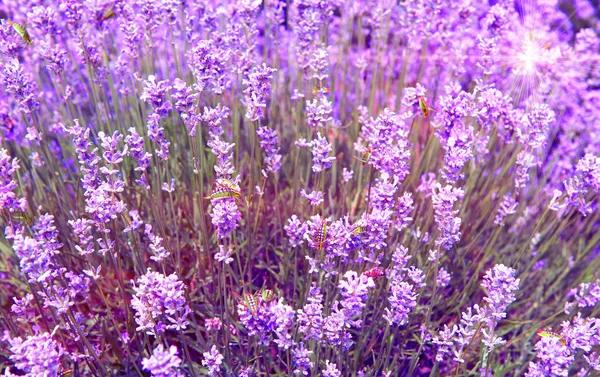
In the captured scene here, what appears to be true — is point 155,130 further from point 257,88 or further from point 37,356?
point 37,356

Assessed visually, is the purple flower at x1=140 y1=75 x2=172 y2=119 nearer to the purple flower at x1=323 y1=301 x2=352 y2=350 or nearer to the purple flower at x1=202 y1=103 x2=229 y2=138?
the purple flower at x1=202 y1=103 x2=229 y2=138

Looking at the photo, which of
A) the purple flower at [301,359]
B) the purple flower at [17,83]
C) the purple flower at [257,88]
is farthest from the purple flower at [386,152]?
the purple flower at [17,83]

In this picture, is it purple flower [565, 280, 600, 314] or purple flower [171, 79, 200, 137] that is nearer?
purple flower [171, 79, 200, 137]

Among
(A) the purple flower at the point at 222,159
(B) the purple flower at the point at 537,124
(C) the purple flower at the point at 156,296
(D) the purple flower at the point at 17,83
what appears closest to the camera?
(C) the purple flower at the point at 156,296

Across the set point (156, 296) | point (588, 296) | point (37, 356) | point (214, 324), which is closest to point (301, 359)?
point (214, 324)

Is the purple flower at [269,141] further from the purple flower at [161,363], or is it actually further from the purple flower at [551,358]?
the purple flower at [551,358]

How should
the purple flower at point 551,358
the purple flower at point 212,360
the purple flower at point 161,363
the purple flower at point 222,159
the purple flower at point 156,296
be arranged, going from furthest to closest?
1. the purple flower at point 222,159
2. the purple flower at point 212,360
3. the purple flower at point 551,358
4. the purple flower at point 156,296
5. the purple flower at point 161,363

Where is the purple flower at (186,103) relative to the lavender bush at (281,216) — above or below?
above

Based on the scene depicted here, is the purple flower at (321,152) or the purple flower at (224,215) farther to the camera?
the purple flower at (321,152)

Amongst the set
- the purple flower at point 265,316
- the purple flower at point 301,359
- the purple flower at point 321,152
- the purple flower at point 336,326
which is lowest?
the purple flower at point 301,359

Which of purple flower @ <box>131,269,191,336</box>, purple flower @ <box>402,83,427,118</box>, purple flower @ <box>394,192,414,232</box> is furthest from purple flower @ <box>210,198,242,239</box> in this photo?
purple flower @ <box>402,83,427,118</box>
